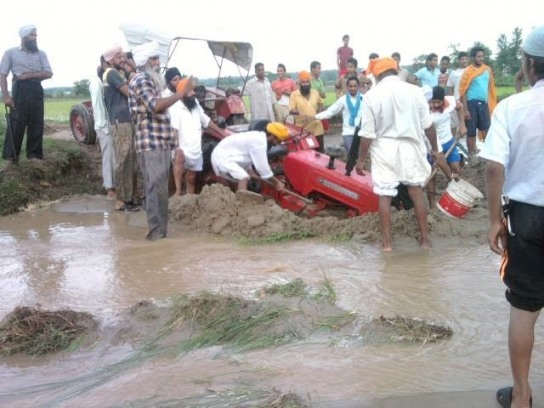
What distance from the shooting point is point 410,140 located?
19.6 ft

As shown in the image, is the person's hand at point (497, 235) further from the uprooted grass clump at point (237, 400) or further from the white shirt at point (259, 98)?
the white shirt at point (259, 98)

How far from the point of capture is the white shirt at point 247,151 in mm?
7242

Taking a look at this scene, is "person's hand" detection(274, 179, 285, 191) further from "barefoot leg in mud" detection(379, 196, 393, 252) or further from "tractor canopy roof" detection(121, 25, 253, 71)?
"tractor canopy roof" detection(121, 25, 253, 71)

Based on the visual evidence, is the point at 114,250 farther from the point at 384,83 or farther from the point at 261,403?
the point at 261,403

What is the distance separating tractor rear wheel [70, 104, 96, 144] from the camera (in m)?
10.8

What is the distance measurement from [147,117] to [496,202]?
4123mm

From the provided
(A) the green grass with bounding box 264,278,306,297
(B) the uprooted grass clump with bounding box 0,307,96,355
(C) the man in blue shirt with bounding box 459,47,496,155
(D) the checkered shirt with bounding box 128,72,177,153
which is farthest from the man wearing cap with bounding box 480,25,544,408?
(C) the man in blue shirt with bounding box 459,47,496,155

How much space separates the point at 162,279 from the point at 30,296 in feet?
3.38

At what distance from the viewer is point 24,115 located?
881 cm

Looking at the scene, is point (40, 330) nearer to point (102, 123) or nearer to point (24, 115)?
point (102, 123)

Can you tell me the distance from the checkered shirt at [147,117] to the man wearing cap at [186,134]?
123 cm

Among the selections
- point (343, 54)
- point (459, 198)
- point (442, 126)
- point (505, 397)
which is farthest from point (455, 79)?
point (505, 397)

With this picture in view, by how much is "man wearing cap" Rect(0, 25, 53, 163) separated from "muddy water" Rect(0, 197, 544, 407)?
63.7 inches

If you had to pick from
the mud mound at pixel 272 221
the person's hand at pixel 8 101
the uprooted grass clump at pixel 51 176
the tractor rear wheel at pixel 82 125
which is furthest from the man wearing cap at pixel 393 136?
the tractor rear wheel at pixel 82 125
